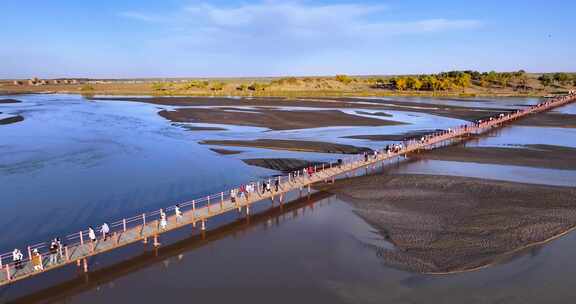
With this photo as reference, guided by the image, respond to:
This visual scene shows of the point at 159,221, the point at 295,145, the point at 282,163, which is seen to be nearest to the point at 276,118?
the point at 295,145

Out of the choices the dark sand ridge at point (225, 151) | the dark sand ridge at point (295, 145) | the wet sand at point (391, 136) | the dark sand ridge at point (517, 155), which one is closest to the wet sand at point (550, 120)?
the dark sand ridge at point (517, 155)

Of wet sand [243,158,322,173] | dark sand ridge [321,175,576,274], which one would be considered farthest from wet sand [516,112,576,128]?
wet sand [243,158,322,173]

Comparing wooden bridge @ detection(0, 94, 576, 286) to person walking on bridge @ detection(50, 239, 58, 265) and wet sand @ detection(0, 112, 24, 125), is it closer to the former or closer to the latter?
person walking on bridge @ detection(50, 239, 58, 265)

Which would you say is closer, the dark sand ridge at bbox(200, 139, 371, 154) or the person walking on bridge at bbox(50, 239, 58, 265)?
the person walking on bridge at bbox(50, 239, 58, 265)

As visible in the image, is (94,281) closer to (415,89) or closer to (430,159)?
(430,159)

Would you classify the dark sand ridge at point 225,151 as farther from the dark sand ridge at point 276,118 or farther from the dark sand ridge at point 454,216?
the dark sand ridge at point 276,118

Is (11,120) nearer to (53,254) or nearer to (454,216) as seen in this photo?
(53,254)
